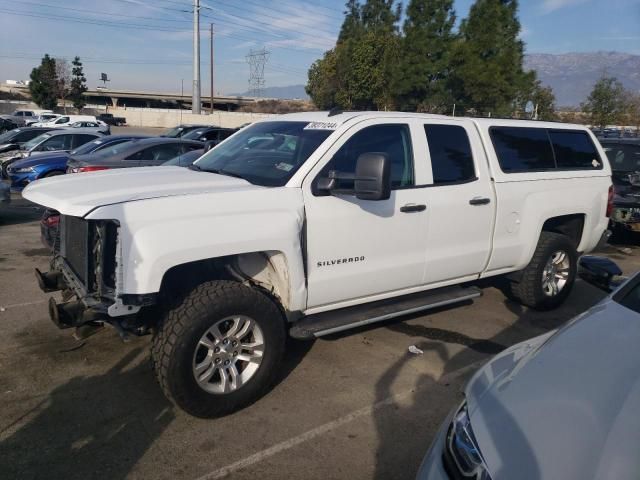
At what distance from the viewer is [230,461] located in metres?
3.04

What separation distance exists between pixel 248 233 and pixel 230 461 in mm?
1358

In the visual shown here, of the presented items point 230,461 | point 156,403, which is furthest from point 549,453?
point 156,403

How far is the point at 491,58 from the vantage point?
2777 centimetres

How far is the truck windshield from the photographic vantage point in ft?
12.6

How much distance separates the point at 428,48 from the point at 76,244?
102ft

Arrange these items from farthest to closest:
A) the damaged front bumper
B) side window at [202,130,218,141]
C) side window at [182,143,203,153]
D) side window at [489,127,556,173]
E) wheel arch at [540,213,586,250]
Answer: side window at [202,130,218,141]
side window at [182,143,203,153]
wheel arch at [540,213,586,250]
side window at [489,127,556,173]
the damaged front bumper

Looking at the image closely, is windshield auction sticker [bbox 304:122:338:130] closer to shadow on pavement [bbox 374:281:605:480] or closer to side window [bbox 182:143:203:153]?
shadow on pavement [bbox 374:281:605:480]

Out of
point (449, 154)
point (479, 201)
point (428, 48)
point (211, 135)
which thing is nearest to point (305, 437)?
point (479, 201)

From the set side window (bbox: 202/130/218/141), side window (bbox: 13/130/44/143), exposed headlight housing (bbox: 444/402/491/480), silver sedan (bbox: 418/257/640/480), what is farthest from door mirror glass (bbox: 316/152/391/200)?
side window (bbox: 13/130/44/143)

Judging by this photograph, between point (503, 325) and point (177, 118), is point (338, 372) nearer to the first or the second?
point (503, 325)

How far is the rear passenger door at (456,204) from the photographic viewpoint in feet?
14.2

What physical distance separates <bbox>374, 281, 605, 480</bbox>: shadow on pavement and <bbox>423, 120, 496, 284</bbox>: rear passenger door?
65 centimetres

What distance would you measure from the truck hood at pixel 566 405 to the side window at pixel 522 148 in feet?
8.46

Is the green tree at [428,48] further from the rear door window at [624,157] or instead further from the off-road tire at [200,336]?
the off-road tire at [200,336]
